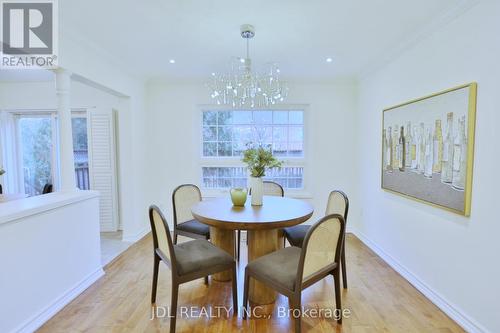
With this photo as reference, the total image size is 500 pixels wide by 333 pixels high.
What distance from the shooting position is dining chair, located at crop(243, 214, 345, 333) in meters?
1.74

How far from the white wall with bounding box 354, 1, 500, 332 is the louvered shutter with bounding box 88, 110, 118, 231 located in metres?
3.94

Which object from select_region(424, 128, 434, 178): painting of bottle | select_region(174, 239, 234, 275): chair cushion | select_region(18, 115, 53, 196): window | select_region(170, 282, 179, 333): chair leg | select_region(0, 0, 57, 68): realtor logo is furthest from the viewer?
select_region(18, 115, 53, 196): window

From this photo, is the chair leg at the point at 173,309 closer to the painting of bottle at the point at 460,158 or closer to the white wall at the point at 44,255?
the white wall at the point at 44,255

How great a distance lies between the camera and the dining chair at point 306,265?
1.74 meters

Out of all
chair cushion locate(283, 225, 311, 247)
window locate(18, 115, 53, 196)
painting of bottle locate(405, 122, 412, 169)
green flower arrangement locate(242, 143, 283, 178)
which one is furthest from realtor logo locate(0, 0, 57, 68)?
painting of bottle locate(405, 122, 412, 169)

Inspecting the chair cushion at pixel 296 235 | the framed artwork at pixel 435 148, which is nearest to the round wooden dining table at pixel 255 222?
the chair cushion at pixel 296 235

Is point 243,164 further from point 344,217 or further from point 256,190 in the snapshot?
point 344,217

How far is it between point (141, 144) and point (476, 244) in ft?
13.2

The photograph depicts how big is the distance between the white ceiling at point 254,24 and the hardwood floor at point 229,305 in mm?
2449

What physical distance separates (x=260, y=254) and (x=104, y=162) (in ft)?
10.3

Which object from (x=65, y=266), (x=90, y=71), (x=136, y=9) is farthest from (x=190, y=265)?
(x=90, y=71)

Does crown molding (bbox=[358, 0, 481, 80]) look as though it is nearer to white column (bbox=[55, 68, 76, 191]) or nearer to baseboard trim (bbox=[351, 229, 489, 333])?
baseboard trim (bbox=[351, 229, 489, 333])

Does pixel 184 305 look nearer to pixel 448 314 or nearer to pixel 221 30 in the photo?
pixel 448 314

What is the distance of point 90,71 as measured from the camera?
2857mm
